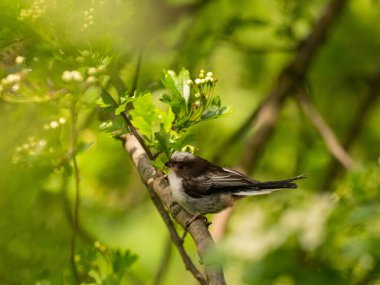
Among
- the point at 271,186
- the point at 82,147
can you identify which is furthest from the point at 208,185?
the point at 82,147

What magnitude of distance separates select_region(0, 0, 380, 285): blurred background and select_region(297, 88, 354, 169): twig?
20mm

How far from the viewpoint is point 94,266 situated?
15.9 ft

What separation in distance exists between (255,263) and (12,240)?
10.7 feet

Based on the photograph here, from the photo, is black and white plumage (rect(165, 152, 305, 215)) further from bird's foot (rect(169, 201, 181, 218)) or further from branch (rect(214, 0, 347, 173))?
branch (rect(214, 0, 347, 173))

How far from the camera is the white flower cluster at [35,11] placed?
4035 mm

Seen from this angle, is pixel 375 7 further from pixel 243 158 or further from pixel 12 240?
pixel 12 240

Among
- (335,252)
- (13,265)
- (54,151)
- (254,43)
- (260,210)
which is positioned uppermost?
(254,43)

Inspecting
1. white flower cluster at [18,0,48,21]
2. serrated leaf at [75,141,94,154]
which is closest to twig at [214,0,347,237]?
→ serrated leaf at [75,141,94,154]

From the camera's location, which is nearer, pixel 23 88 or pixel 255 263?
pixel 255 263

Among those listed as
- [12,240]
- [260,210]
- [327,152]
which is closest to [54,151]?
[12,240]

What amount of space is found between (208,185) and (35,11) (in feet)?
8.36

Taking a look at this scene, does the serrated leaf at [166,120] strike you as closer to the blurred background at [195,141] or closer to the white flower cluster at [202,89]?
the white flower cluster at [202,89]

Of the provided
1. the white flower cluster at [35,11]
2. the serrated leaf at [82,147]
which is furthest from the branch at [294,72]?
the white flower cluster at [35,11]

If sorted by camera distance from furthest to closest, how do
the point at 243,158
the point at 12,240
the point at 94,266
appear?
the point at 243,158 → the point at 12,240 → the point at 94,266
